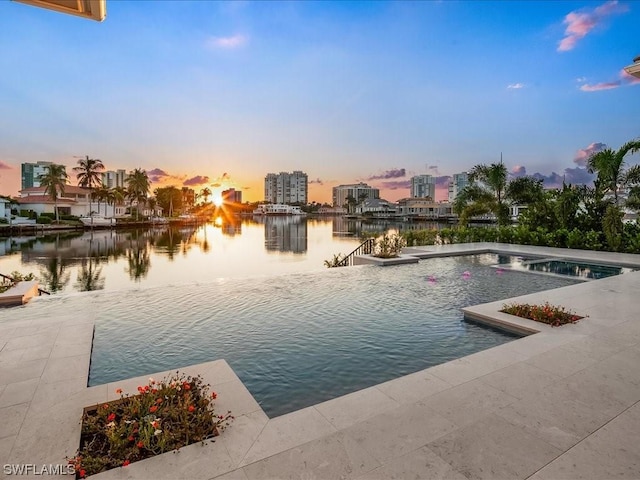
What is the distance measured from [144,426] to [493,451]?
3.11 meters

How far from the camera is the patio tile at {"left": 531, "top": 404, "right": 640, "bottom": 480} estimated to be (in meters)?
2.71

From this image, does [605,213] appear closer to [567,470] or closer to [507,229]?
[507,229]

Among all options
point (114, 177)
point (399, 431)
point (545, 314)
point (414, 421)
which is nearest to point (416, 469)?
point (399, 431)

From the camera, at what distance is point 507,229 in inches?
832

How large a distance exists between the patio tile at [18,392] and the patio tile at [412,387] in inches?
160

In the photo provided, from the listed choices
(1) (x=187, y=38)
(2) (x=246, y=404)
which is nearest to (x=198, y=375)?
(2) (x=246, y=404)

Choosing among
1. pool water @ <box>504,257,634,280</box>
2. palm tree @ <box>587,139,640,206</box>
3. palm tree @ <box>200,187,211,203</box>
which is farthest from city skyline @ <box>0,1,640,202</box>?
palm tree @ <box>200,187,211,203</box>

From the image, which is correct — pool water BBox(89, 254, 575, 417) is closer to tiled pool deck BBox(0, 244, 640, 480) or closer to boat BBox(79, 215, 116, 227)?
tiled pool deck BBox(0, 244, 640, 480)

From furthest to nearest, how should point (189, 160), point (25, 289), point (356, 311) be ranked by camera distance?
point (189, 160) → point (25, 289) → point (356, 311)

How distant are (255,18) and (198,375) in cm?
1750

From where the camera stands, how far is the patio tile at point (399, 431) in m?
3.04

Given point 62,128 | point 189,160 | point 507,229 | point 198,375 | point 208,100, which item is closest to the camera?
point 198,375

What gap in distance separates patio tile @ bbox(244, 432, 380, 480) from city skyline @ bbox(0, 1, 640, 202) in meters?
10.3

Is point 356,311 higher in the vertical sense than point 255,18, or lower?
lower
